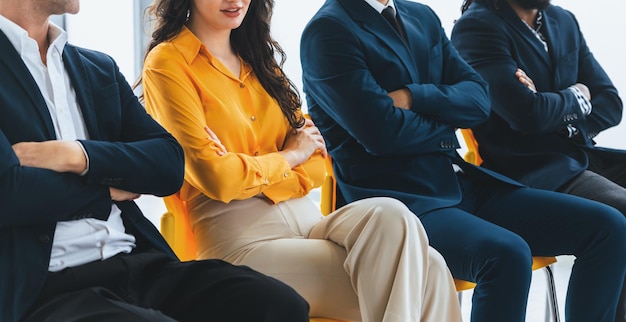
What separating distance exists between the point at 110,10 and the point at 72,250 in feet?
14.3

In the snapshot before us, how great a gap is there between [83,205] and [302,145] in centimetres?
82

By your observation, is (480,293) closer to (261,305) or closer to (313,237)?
(313,237)

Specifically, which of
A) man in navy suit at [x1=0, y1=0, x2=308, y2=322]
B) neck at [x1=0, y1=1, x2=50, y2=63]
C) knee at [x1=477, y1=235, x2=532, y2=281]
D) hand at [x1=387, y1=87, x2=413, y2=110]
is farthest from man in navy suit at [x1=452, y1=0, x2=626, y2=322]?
neck at [x1=0, y1=1, x2=50, y2=63]

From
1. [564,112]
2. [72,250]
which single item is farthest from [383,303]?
[564,112]

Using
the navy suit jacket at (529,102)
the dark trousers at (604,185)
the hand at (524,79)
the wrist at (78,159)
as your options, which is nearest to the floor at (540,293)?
the dark trousers at (604,185)

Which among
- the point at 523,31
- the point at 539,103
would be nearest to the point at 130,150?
the point at 539,103

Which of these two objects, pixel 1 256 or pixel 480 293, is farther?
pixel 480 293

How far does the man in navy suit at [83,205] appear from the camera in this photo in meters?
1.86

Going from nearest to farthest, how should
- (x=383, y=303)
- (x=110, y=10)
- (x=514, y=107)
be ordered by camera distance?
(x=383, y=303)
(x=514, y=107)
(x=110, y=10)

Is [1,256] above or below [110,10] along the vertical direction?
above

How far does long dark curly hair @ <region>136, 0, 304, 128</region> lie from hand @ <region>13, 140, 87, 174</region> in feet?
2.32

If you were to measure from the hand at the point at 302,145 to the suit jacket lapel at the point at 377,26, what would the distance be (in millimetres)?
401

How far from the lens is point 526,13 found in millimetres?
3416

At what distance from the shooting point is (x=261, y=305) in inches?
78.1
